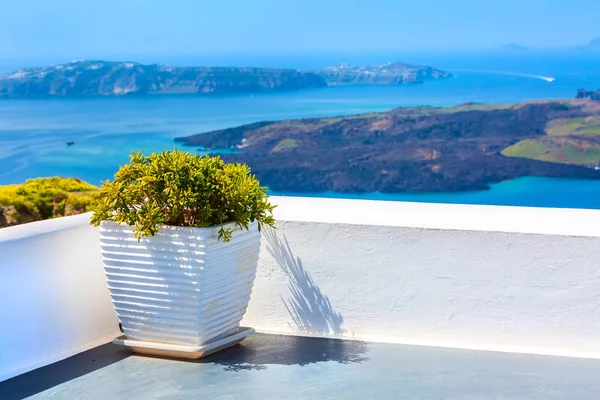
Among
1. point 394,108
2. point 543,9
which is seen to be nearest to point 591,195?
point 394,108

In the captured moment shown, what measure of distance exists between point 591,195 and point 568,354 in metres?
19.4

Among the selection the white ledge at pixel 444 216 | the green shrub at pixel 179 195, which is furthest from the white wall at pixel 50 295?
the white ledge at pixel 444 216

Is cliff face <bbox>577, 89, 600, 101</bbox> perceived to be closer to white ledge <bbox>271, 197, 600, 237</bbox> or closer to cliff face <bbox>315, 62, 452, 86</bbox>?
cliff face <bbox>315, 62, 452, 86</bbox>

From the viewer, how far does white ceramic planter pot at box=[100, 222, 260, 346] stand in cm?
287

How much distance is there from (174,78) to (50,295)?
67.6ft

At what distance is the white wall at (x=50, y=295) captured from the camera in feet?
9.55

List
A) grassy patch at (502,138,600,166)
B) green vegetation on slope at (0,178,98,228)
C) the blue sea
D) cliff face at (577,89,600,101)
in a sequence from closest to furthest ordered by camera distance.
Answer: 1. green vegetation on slope at (0,178,98,228)
2. grassy patch at (502,138,600,166)
3. the blue sea
4. cliff face at (577,89,600,101)

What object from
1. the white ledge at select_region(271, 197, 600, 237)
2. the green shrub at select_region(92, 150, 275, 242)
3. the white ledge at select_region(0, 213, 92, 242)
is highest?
the green shrub at select_region(92, 150, 275, 242)

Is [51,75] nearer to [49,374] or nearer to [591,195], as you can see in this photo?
[591,195]

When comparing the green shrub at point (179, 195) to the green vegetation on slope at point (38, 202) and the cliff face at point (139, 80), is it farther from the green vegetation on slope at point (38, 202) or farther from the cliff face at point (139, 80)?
the cliff face at point (139, 80)

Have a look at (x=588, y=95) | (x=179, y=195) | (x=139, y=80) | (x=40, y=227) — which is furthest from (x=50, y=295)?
(x=588, y=95)

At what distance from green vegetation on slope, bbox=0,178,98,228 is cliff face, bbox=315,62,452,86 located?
18.2 m

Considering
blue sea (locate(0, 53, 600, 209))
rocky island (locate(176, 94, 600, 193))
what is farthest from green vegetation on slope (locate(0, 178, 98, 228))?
blue sea (locate(0, 53, 600, 209))

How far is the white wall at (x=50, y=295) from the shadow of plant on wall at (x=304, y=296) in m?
0.74
